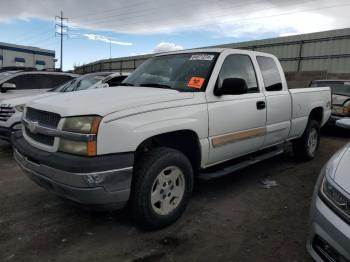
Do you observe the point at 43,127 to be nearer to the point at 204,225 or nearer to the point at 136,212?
the point at 136,212

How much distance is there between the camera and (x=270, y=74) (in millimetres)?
5215

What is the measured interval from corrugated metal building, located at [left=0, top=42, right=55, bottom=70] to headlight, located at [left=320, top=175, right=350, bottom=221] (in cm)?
4611

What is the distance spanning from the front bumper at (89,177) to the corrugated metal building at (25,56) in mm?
44803

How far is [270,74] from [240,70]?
807mm

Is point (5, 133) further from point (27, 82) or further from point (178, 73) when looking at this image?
point (178, 73)

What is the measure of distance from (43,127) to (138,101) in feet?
3.03

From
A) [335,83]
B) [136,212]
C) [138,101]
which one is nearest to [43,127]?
[138,101]

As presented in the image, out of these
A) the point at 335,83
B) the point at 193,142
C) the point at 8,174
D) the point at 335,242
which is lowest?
the point at 8,174

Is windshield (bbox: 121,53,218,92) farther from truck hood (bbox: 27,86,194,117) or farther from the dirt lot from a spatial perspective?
the dirt lot

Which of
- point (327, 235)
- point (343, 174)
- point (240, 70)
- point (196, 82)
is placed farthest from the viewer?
point (240, 70)

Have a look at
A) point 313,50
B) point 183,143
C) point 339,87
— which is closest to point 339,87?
point 339,87

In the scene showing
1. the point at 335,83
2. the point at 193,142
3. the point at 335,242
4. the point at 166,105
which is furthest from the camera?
the point at 335,83

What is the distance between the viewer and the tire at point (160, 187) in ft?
10.6

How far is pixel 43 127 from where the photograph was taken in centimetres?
328
